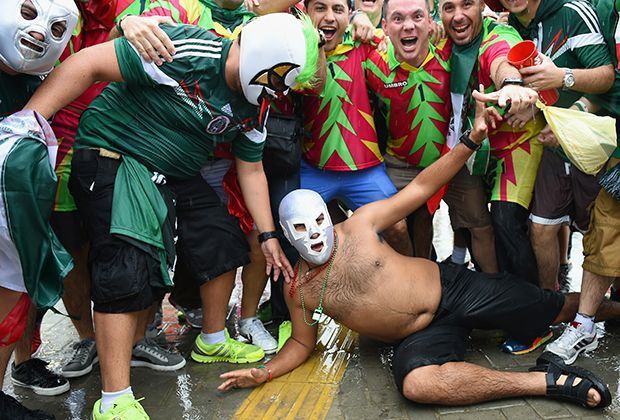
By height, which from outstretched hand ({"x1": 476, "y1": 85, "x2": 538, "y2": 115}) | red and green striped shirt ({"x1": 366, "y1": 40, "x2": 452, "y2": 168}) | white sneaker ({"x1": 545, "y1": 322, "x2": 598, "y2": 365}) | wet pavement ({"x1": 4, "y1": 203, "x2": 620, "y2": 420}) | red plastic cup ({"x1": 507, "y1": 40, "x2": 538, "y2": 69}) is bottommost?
wet pavement ({"x1": 4, "y1": 203, "x2": 620, "y2": 420})

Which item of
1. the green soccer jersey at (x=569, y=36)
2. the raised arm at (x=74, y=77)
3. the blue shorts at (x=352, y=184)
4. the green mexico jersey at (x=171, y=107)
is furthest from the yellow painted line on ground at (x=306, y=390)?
the green soccer jersey at (x=569, y=36)

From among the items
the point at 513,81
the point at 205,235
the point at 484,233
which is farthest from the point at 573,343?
the point at 205,235

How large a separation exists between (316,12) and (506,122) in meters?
1.39

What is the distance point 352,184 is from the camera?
455cm

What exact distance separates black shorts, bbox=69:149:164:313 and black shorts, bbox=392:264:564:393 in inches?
55.7

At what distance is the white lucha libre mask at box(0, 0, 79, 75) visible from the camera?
2967 millimetres

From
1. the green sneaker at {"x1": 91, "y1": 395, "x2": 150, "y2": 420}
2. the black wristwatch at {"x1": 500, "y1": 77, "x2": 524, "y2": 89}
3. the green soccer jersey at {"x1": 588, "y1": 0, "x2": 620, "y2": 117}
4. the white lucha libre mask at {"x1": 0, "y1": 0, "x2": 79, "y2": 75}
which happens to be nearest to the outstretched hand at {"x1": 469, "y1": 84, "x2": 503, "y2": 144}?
the black wristwatch at {"x1": 500, "y1": 77, "x2": 524, "y2": 89}

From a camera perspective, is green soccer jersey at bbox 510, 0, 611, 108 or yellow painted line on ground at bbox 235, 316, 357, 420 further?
green soccer jersey at bbox 510, 0, 611, 108

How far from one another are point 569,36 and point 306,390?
2563 millimetres

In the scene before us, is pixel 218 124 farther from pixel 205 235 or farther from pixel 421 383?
pixel 421 383

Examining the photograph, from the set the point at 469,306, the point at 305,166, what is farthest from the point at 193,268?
the point at 469,306

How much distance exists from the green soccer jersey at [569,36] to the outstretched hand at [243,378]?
2.44m

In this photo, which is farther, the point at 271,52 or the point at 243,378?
the point at 243,378

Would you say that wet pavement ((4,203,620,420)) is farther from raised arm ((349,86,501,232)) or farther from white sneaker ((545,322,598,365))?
raised arm ((349,86,501,232))
